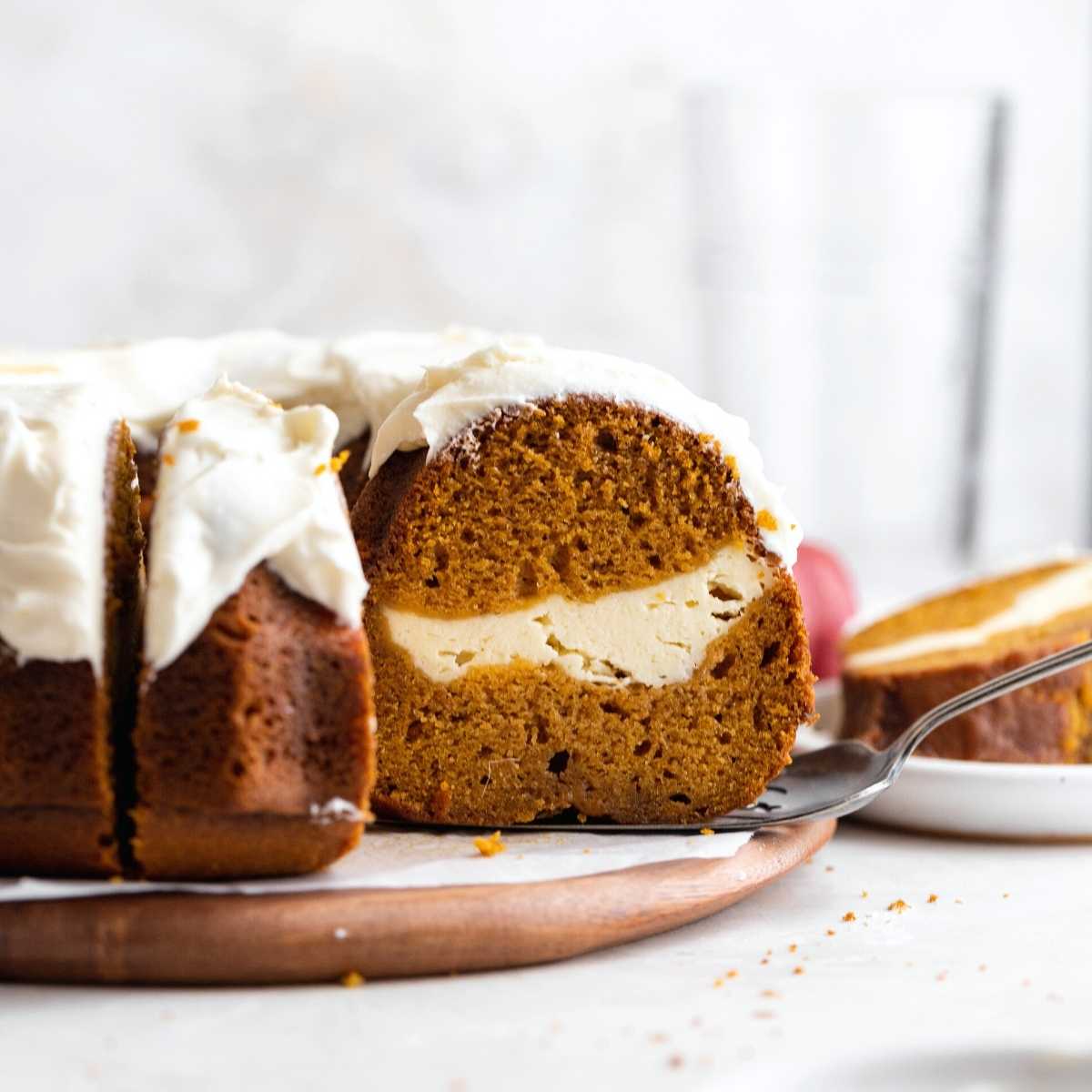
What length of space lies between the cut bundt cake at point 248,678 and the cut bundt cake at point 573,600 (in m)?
0.26

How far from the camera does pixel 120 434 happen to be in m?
1.78

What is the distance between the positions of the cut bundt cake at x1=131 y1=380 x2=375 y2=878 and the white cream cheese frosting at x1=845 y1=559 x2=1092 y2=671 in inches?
43.0

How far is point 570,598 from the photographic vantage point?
193 centimetres

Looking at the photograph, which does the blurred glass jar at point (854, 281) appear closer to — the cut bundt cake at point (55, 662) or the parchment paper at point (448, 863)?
the parchment paper at point (448, 863)

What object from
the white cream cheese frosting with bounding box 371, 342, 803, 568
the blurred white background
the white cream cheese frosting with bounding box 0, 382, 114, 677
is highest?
the blurred white background

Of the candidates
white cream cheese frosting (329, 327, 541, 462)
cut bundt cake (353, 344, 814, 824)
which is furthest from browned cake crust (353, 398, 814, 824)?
white cream cheese frosting (329, 327, 541, 462)

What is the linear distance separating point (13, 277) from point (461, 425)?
2.39m

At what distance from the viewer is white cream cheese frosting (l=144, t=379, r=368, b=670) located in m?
1.55

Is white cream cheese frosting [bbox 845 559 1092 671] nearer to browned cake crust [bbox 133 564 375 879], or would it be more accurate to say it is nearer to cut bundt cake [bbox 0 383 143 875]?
browned cake crust [bbox 133 564 375 879]

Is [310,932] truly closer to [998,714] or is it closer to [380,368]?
[380,368]

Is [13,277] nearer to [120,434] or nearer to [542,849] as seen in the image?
[120,434]

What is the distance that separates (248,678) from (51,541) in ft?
0.82

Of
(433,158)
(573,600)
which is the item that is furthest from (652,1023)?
(433,158)

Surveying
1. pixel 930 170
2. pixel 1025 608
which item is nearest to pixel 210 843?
pixel 1025 608
